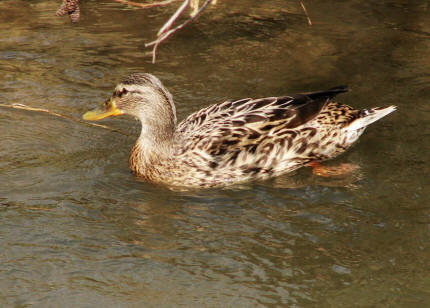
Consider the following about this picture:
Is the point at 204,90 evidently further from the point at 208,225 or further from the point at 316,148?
the point at 208,225

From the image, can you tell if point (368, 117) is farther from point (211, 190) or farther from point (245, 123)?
point (211, 190)

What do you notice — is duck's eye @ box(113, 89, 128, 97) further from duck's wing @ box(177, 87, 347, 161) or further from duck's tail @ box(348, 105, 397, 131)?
duck's tail @ box(348, 105, 397, 131)

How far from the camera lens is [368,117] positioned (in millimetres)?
8359

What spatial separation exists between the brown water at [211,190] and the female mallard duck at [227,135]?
20cm

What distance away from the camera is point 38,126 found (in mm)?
8805

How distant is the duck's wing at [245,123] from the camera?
7941mm

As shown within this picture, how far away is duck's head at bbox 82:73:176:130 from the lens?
26.4 feet

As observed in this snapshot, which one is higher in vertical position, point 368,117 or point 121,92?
point 121,92

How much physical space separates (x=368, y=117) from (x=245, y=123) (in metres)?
1.44

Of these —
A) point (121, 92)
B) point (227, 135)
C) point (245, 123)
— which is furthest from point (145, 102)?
point (245, 123)

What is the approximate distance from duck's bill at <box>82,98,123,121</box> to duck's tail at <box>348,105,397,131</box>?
262cm

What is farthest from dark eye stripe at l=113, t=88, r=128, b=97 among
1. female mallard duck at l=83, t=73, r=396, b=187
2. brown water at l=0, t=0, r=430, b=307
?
brown water at l=0, t=0, r=430, b=307

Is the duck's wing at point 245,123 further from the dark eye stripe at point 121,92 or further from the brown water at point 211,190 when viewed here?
the dark eye stripe at point 121,92

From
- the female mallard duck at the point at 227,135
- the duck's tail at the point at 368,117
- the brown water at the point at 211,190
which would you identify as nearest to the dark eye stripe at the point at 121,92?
the female mallard duck at the point at 227,135
